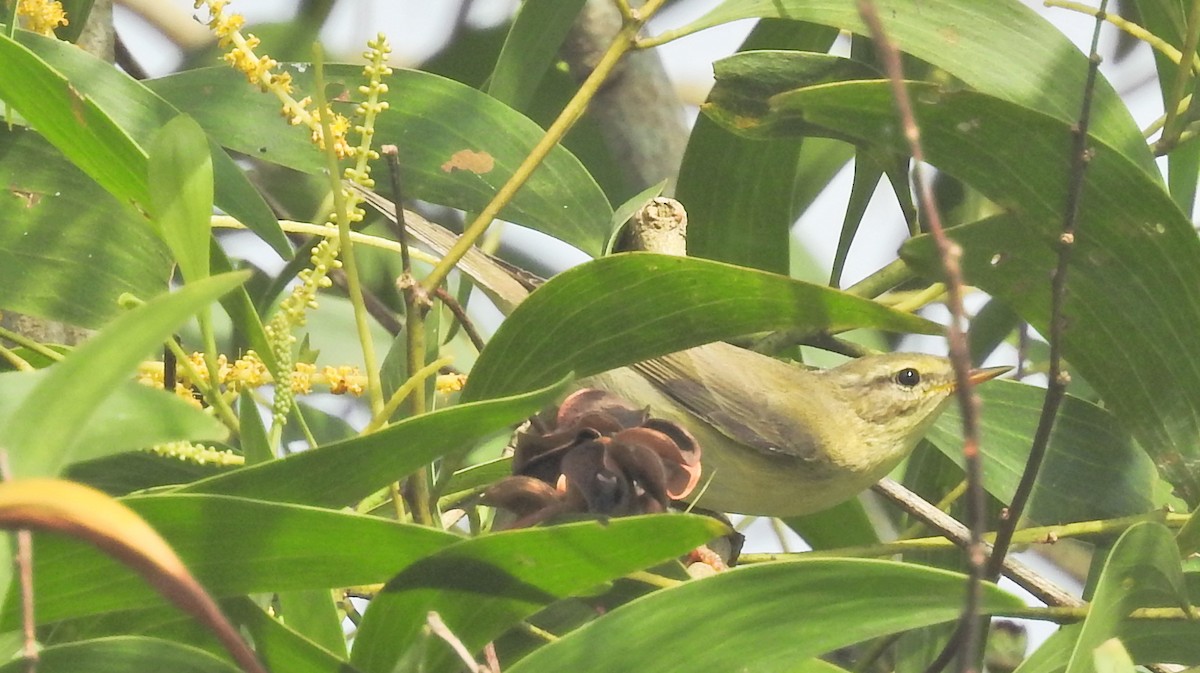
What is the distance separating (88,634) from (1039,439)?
0.84 m

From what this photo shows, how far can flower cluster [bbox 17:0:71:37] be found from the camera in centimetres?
144

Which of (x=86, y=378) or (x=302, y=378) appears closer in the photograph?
(x=86, y=378)

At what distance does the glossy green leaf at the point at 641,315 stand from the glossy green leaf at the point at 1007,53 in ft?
1.58

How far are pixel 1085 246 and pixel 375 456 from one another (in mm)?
854

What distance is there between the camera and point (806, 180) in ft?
7.86

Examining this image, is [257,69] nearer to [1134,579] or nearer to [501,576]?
[501,576]

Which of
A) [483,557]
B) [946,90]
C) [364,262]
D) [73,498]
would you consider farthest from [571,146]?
[73,498]

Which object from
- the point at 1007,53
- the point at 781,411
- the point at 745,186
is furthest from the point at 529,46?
the point at 781,411

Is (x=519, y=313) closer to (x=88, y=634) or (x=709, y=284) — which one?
(x=709, y=284)

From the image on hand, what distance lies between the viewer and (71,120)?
3.72ft

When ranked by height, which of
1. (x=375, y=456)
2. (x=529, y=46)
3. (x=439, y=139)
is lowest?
(x=375, y=456)

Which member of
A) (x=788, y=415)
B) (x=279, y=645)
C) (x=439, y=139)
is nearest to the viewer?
(x=279, y=645)

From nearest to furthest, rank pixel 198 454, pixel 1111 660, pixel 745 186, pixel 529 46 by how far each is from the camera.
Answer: pixel 1111 660 → pixel 198 454 → pixel 529 46 → pixel 745 186

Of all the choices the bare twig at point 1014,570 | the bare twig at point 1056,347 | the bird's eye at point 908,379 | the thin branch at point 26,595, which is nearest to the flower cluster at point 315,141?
the thin branch at point 26,595
